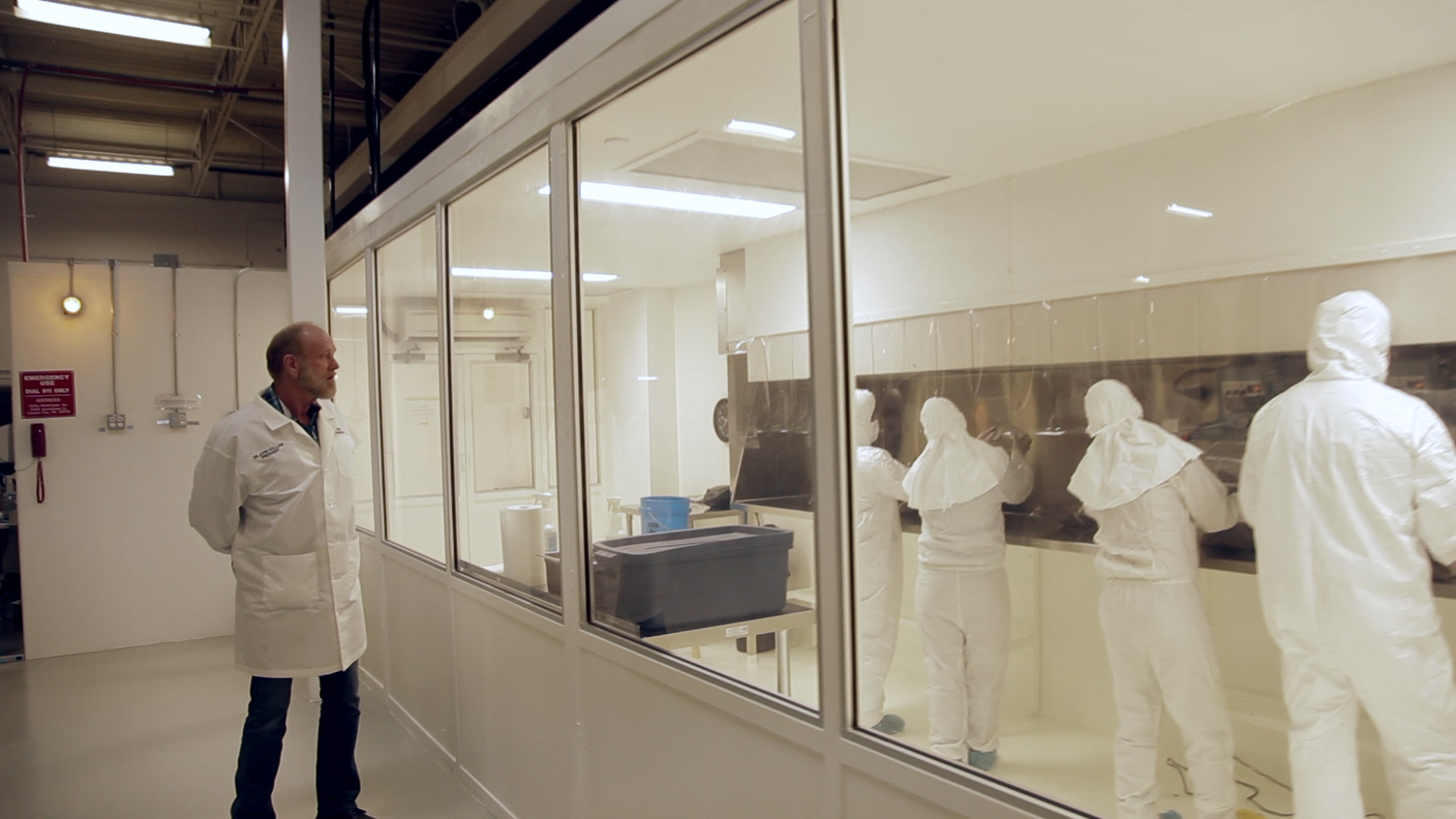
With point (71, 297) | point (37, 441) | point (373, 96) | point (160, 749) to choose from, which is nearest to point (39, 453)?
point (37, 441)

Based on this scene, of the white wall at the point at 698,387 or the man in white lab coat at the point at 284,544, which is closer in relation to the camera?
the white wall at the point at 698,387

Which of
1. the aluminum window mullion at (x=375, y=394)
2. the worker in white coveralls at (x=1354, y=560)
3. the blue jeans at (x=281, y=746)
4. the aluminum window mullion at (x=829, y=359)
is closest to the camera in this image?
the worker in white coveralls at (x=1354, y=560)

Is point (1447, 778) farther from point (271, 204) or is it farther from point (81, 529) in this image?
point (271, 204)

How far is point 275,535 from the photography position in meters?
2.48

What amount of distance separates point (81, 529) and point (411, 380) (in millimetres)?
2818

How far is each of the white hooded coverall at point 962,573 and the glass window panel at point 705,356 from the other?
1.13 ft

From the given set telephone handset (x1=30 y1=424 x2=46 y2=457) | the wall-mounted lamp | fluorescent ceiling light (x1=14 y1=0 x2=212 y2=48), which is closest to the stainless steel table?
fluorescent ceiling light (x1=14 y1=0 x2=212 y2=48)

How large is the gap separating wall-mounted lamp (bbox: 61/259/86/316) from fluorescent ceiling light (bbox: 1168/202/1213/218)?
567 cm

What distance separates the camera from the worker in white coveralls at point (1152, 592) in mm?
1520

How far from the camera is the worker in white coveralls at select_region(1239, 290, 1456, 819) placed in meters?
1.22

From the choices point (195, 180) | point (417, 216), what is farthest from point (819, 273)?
point (195, 180)

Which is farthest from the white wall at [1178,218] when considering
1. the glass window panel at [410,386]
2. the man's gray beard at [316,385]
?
the glass window panel at [410,386]

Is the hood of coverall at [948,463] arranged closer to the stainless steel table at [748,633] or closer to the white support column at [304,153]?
the stainless steel table at [748,633]

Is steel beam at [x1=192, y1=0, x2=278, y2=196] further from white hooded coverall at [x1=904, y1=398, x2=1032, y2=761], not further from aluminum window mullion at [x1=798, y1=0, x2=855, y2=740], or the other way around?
white hooded coverall at [x1=904, y1=398, x2=1032, y2=761]
